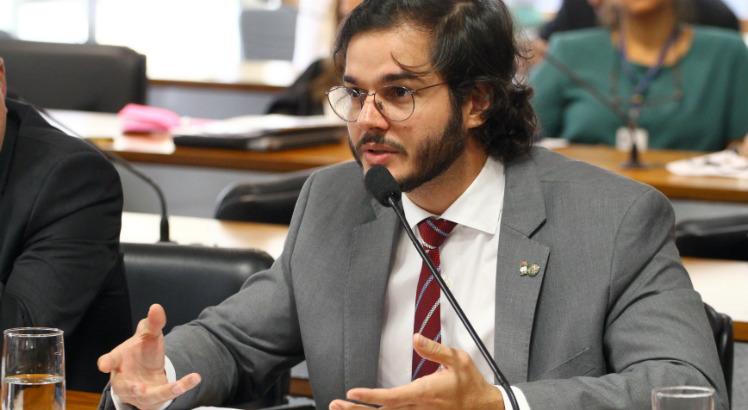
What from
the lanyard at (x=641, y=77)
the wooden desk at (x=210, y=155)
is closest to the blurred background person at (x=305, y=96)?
the lanyard at (x=641, y=77)

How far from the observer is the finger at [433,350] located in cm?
145

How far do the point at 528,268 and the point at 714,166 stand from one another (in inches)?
89.0

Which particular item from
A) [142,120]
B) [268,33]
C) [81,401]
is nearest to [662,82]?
[142,120]

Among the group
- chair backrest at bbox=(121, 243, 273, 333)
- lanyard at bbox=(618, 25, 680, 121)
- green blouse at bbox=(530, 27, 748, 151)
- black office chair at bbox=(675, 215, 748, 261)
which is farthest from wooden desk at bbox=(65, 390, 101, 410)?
lanyard at bbox=(618, 25, 680, 121)

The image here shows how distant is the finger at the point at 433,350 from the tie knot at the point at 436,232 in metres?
0.48

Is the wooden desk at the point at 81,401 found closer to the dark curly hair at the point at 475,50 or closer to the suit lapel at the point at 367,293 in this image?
the suit lapel at the point at 367,293

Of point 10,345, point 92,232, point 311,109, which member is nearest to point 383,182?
point 10,345

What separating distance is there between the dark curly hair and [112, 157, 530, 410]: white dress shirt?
8cm

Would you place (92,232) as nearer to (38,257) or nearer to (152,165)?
(38,257)

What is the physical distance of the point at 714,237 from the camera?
8.80 feet

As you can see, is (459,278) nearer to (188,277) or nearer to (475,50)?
(475,50)

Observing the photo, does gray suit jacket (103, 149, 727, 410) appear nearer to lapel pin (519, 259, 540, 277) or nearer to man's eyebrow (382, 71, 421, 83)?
lapel pin (519, 259, 540, 277)

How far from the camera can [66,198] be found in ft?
7.09

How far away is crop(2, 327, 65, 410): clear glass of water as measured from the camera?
1521mm
